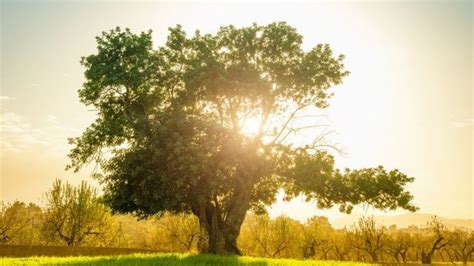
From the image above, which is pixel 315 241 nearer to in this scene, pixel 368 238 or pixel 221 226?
pixel 368 238

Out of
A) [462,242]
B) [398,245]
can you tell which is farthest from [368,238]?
[462,242]

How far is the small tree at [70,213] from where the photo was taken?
7106 centimetres

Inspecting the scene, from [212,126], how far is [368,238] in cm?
6597

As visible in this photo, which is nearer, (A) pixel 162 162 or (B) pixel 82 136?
(A) pixel 162 162

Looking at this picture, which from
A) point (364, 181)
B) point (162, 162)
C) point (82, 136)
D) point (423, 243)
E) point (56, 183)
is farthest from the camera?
point (423, 243)

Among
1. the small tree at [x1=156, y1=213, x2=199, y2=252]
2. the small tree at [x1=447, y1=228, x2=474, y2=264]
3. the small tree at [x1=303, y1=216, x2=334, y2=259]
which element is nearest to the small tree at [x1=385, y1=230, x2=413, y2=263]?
the small tree at [x1=447, y1=228, x2=474, y2=264]

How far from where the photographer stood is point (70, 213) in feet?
235

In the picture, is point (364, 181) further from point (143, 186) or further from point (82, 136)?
point (82, 136)

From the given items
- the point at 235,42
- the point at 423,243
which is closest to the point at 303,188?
the point at 235,42

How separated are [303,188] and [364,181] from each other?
5051 millimetres

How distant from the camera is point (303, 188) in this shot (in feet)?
120

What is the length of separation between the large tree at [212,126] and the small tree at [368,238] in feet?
177

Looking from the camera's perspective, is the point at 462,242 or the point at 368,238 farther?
the point at 462,242

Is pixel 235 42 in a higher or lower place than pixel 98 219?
higher
